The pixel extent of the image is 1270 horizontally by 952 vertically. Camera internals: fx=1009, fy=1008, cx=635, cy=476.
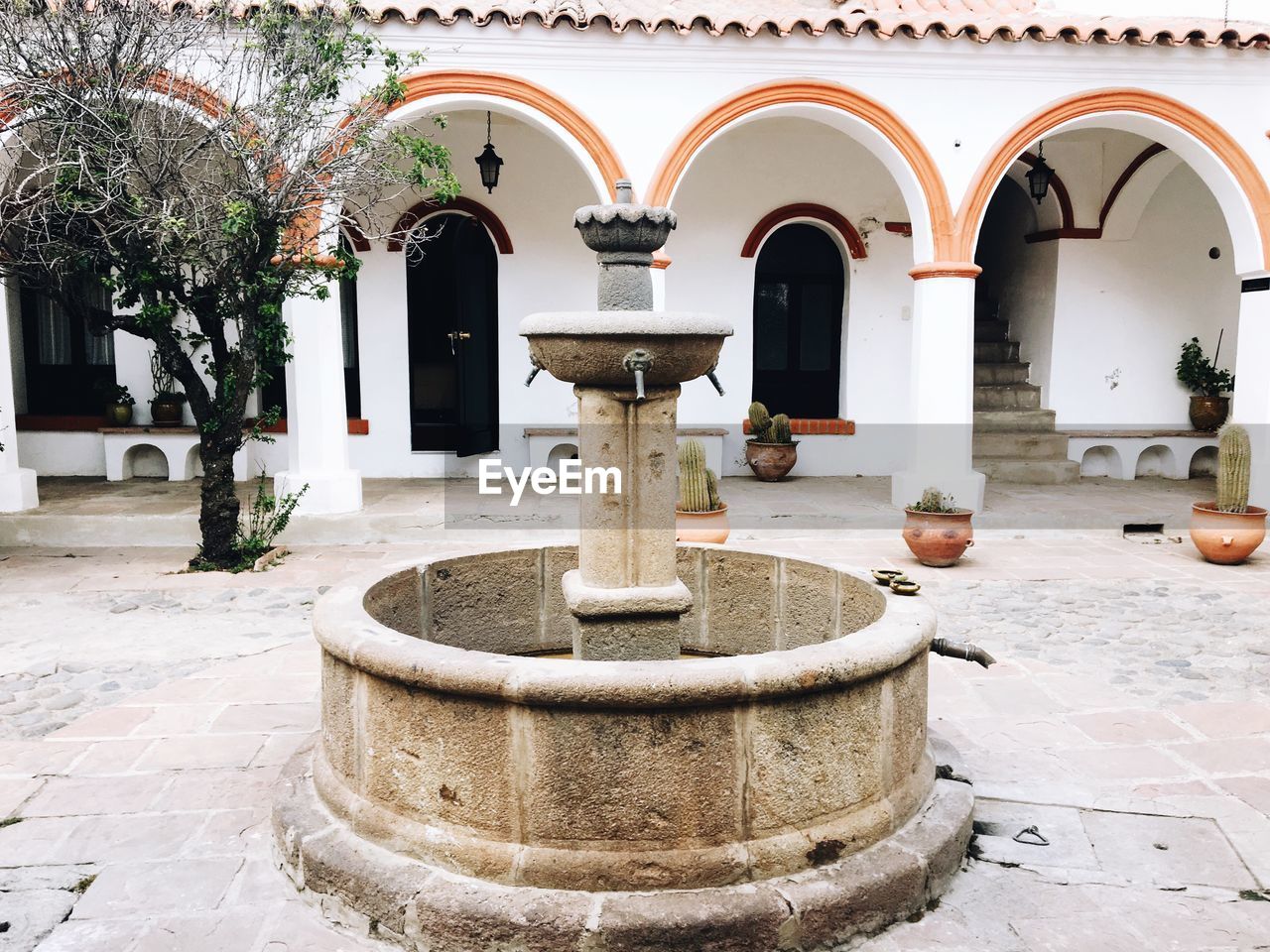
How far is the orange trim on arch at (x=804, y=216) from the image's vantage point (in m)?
10.9

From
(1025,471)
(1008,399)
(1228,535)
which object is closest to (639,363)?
(1228,535)

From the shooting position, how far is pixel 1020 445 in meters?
11.0

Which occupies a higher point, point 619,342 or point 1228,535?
point 619,342

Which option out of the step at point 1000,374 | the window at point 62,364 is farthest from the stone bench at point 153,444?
the step at point 1000,374

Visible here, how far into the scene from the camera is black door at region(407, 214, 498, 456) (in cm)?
1029

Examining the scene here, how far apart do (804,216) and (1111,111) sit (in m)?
3.24

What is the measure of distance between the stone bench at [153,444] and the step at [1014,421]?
8.30 meters

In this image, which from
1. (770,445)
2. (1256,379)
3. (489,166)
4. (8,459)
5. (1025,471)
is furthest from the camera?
(1025,471)

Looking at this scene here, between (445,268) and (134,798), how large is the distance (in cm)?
783

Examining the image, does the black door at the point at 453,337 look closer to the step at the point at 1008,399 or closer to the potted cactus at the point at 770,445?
the potted cactus at the point at 770,445

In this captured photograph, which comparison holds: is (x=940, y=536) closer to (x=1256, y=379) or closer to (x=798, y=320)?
(x=1256, y=379)

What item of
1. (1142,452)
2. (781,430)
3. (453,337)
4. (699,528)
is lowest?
(699,528)

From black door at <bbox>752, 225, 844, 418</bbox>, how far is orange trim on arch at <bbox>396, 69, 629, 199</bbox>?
Result: 329 centimetres

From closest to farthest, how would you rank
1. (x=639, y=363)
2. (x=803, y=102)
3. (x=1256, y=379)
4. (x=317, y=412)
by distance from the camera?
(x=639, y=363) < (x=317, y=412) < (x=803, y=102) < (x=1256, y=379)
